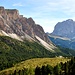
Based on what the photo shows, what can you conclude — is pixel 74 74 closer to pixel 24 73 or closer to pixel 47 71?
pixel 47 71

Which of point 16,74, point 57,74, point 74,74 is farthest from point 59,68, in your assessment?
point 16,74

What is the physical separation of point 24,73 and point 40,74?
1514 cm

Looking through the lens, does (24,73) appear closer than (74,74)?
No

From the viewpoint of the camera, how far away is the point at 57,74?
174m

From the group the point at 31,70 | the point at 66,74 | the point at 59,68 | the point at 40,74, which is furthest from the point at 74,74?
the point at 31,70

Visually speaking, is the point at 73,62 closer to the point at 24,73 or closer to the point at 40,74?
the point at 40,74

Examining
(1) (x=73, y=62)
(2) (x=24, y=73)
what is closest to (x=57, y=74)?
(1) (x=73, y=62)

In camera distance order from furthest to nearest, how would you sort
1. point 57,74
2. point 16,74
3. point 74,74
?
point 16,74
point 57,74
point 74,74

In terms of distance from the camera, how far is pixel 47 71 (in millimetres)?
179125

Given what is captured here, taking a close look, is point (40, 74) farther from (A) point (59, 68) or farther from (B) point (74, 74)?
(B) point (74, 74)

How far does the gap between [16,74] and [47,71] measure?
26102 mm

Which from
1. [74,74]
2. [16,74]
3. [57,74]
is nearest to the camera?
[74,74]

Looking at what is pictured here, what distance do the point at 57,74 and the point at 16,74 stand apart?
34.2 metres

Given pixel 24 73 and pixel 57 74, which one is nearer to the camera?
pixel 57 74
